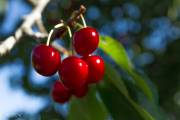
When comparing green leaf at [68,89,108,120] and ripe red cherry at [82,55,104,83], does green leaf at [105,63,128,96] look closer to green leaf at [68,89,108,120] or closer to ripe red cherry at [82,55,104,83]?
green leaf at [68,89,108,120]

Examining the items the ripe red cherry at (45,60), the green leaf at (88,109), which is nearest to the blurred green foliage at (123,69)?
the green leaf at (88,109)

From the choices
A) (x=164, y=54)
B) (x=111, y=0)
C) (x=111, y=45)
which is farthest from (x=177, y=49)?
(x=111, y=45)

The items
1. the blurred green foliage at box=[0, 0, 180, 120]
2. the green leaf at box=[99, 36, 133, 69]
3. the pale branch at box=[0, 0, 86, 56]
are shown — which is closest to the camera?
the pale branch at box=[0, 0, 86, 56]

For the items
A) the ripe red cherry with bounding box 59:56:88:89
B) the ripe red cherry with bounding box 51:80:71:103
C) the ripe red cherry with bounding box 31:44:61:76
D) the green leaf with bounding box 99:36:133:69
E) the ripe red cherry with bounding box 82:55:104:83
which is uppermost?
the ripe red cherry with bounding box 31:44:61:76

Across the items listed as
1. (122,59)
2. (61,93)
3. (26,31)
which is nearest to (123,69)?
(122,59)

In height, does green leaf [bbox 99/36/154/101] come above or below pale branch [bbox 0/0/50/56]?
below

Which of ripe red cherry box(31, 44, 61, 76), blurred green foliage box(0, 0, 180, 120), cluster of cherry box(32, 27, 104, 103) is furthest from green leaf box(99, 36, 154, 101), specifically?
ripe red cherry box(31, 44, 61, 76)

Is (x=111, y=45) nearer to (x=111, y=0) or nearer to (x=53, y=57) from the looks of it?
(x=53, y=57)

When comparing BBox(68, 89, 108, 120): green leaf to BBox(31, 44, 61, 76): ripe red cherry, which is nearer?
BBox(31, 44, 61, 76): ripe red cherry

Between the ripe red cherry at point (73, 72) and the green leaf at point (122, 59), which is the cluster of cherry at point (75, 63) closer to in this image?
the ripe red cherry at point (73, 72)
